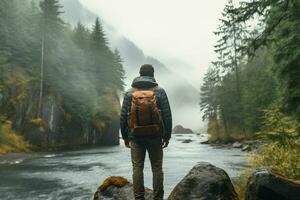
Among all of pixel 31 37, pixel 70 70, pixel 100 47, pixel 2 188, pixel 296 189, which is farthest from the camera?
pixel 100 47

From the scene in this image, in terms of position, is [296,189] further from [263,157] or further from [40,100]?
[40,100]

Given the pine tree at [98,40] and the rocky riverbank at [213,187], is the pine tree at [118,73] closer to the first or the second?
the pine tree at [98,40]

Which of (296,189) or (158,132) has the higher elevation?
(158,132)

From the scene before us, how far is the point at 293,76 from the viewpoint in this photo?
20484mm

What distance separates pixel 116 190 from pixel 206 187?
8.60 feet

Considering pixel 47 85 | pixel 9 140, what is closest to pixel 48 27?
pixel 47 85

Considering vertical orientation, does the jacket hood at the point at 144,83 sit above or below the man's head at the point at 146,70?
below

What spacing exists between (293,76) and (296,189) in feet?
44.8

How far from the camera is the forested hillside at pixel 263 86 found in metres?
11.5

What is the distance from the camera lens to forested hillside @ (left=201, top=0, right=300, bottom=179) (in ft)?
37.7

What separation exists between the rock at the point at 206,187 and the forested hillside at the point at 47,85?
3155 centimetres

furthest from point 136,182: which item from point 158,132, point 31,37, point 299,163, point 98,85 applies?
point 98,85

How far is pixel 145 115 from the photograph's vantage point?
26.3 ft

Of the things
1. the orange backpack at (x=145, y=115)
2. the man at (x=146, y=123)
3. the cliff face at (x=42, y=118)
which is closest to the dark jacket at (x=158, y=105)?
the man at (x=146, y=123)
